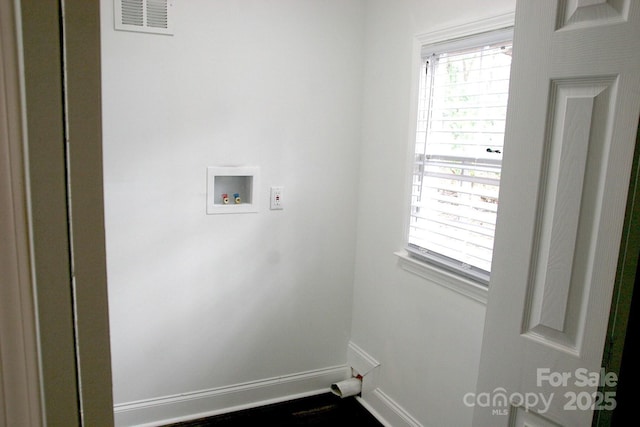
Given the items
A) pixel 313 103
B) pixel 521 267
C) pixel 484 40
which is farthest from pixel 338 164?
pixel 521 267

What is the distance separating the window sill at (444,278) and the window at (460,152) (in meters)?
0.03

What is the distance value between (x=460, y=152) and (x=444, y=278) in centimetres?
56

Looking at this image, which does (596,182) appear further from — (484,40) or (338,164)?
(338,164)

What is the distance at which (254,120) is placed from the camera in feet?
8.20

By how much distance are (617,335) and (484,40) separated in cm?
125

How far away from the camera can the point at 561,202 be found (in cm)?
115

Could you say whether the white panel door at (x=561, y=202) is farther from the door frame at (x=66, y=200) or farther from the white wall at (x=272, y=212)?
the door frame at (x=66, y=200)

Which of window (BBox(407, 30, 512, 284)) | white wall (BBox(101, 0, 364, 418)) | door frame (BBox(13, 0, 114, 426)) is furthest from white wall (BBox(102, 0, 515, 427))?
door frame (BBox(13, 0, 114, 426))

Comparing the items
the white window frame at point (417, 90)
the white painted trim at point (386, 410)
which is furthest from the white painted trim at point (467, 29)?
the white painted trim at point (386, 410)

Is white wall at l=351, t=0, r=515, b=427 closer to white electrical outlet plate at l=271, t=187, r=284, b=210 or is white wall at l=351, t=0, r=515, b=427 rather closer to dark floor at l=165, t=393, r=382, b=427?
dark floor at l=165, t=393, r=382, b=427

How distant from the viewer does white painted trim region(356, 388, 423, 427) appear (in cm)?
241

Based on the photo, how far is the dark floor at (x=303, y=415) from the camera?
256 cm

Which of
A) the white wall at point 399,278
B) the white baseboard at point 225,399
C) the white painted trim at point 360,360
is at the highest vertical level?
the white wall at point 399,278

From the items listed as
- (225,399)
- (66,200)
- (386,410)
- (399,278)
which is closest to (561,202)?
(66,200)
